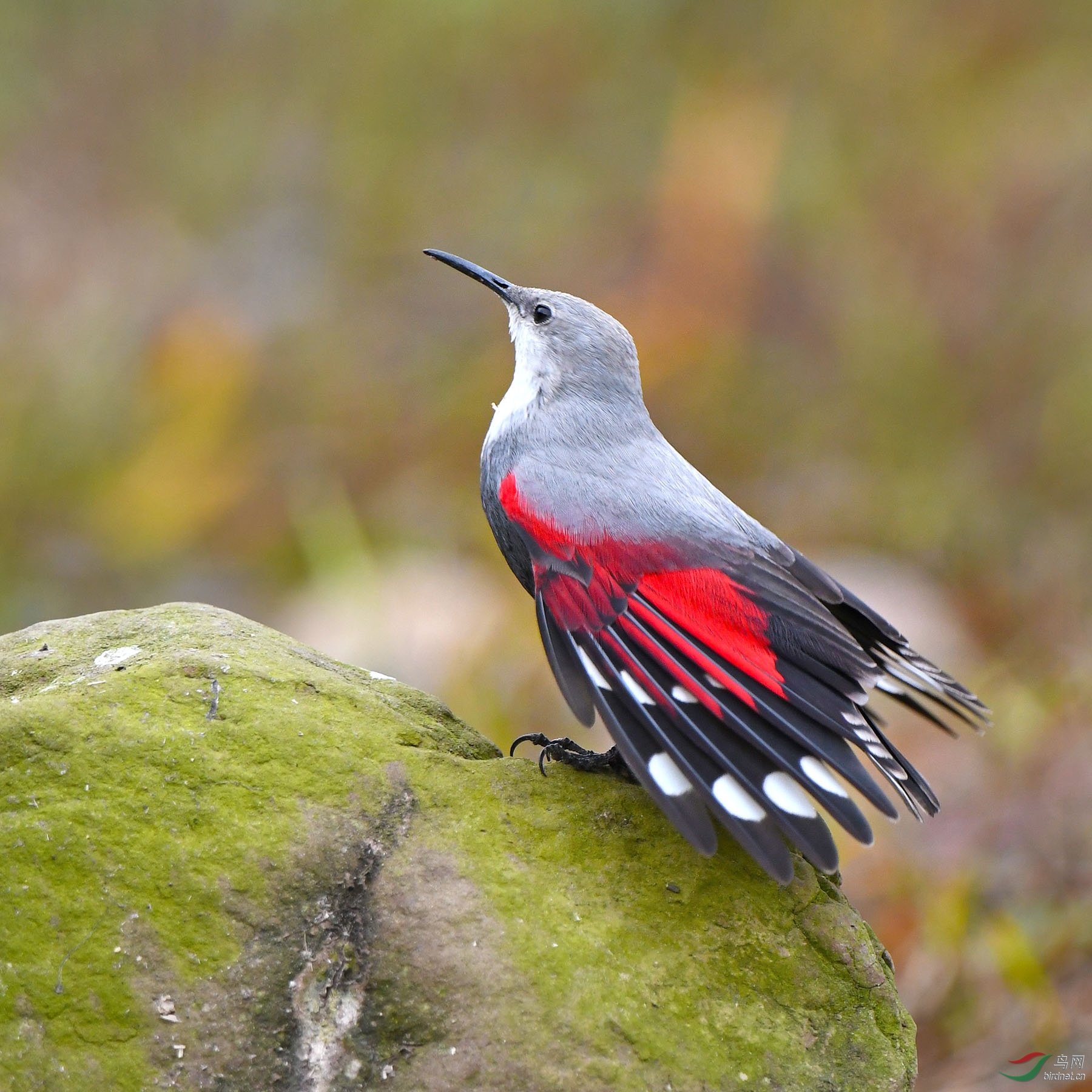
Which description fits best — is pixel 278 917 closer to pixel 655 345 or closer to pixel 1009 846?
pixel 1009 846

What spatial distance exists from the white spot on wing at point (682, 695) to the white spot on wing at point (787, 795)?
24 centimetres

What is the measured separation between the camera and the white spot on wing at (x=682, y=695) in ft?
9.11

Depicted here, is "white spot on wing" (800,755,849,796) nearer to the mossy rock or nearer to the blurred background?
the mossy rock

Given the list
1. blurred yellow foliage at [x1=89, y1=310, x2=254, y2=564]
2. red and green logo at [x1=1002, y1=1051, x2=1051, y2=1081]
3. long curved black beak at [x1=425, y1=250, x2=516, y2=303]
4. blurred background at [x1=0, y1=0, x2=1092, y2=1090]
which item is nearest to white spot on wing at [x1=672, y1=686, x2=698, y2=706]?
long curved black beak at [x1=425, y1=250, x2=516, y2=303]

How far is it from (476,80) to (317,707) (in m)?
8.71

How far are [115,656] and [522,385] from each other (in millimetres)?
1643

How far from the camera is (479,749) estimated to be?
329cm

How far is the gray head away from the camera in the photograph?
3.99 metres

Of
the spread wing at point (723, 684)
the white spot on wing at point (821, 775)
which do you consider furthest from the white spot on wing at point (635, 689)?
the white spot on wing at point (821, 775)

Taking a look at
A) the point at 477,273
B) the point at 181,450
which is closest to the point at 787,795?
the point at 477,273

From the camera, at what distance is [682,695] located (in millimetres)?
2787

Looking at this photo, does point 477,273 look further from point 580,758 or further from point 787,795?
point 787,795

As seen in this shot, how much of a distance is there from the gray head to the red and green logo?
2.55 m

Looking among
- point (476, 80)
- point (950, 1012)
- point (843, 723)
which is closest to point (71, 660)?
point (843, 723)
